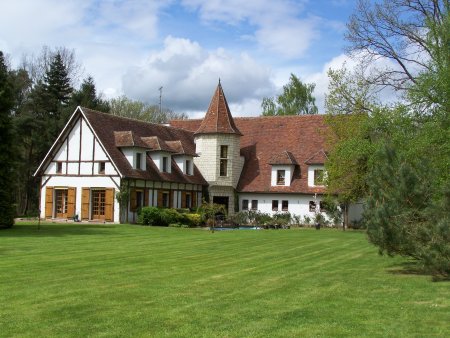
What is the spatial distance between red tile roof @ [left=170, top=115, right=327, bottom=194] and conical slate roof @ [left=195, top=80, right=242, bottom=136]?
3.16 meters

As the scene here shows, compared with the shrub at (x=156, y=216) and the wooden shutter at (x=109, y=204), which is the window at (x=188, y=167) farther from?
the wooden shutter at (x=109, y=204)

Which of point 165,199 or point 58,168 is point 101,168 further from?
point 165,199

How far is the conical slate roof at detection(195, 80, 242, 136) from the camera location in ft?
145

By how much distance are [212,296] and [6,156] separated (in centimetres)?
2302

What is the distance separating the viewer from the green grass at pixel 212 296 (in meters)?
8.17

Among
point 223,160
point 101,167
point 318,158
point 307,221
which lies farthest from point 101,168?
point 318,158

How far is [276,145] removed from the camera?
153ft

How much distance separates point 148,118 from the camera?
2724 inches

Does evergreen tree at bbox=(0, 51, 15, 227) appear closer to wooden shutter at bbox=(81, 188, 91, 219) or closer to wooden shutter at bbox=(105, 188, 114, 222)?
wooden shutter at bbox=(105, 188, 114, 222)

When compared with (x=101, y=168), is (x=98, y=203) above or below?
below

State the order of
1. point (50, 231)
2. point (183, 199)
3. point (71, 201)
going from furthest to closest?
1. point (183, 199)
2. point (71, 201)
3. point (50, 231)

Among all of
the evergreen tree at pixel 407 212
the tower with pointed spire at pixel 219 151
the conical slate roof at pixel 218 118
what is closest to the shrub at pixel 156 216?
the tower with pointed spire at pixel 219 151

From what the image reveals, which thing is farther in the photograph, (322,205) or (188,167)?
(188,167)

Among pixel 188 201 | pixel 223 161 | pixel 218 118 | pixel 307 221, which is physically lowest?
pixel 307 221
